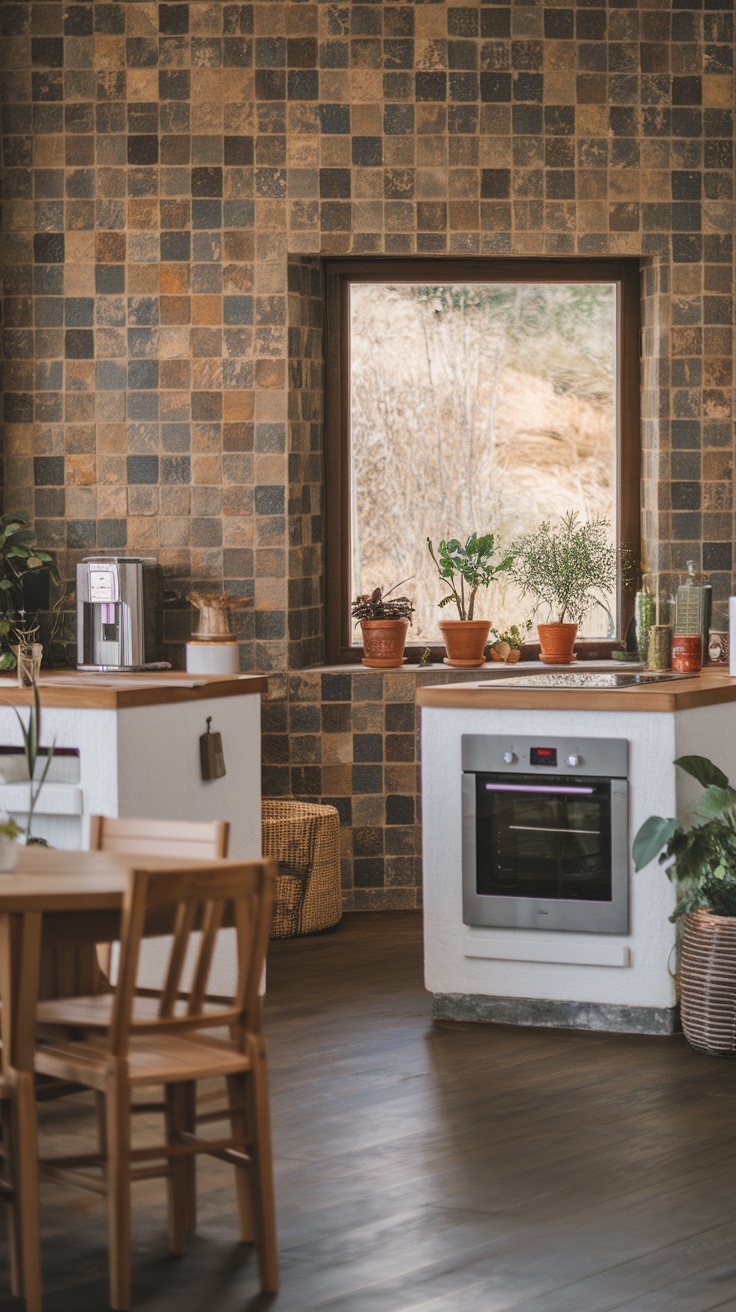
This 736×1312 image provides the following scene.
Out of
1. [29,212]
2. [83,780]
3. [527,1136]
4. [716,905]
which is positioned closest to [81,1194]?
[527,1136]

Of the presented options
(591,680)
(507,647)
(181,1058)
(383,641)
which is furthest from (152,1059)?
(507,647)

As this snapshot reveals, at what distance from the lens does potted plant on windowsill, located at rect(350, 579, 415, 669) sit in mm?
6781

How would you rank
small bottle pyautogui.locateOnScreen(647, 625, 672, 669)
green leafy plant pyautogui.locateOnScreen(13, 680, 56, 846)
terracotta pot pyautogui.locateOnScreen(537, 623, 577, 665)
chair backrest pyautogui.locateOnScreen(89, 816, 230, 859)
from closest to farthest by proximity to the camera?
chair backrest pyautogui.locateOnScreen(89, 816, 230, 859), green leafy plant pyautogui.locateOnScreen(13, 680, 56, 846), small bottle pyautogui.locateOnScreen(647, 625, 672, 669), terracotta pot pyautogui.locateOnScreen(537, 623, 577, 665)

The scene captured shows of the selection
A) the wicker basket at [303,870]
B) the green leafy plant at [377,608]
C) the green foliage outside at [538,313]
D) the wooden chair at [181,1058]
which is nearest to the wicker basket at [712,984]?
the wooden chair at [181,1058]

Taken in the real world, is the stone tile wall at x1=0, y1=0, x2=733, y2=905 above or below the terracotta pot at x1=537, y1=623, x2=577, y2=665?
above

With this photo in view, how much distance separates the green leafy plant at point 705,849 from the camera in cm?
469

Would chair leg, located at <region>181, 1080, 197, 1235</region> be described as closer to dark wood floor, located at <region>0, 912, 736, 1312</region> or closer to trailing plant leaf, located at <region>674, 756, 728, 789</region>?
dark wood floor, located at <region>0, 912, 736, 1312</region>

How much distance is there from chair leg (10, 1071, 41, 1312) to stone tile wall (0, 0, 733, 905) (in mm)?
3753

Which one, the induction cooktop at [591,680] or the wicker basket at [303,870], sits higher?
the induction cooktop at [591,680]

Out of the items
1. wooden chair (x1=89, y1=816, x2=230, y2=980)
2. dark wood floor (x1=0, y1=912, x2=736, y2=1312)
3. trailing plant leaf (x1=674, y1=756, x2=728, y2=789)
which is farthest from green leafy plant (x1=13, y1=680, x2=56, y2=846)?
trailing plant leaf (x1=674, y1=756, x2=728, y2=789)

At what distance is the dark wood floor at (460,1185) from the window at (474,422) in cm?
243

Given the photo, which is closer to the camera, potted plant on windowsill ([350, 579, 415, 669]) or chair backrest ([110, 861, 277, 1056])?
chair backrest ([110, 861, 277, 1056])

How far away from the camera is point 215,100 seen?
6.61 meters

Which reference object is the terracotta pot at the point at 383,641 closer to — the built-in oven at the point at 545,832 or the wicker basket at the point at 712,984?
the built-in oven at the point at 545,832
